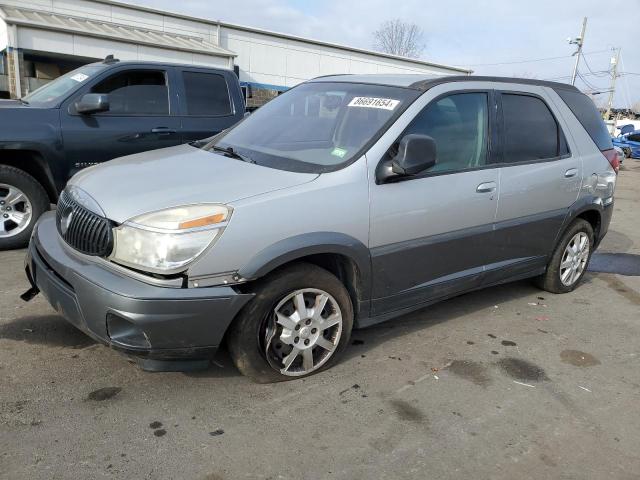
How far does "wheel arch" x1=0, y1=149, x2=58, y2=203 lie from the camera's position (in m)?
5.32

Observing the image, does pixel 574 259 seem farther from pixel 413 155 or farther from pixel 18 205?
pixel 18 205

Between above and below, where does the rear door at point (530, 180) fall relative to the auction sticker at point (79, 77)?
below

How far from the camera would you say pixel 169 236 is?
268cm

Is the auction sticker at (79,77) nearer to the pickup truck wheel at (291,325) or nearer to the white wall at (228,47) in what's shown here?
the pickup truck wheel at (291,325)

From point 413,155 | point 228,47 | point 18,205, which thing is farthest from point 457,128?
point 228,47

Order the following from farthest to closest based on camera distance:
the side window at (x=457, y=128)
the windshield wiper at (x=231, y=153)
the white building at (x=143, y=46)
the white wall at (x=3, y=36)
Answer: the white building at (x=143, y=46) → the white wall at (x=3, y=36) → the side window at (x=457, y=128) → the windshield wiper at (x=231, y=153)

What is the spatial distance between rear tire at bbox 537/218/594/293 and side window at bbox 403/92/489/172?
1.47m

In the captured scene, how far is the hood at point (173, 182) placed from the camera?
2.87m

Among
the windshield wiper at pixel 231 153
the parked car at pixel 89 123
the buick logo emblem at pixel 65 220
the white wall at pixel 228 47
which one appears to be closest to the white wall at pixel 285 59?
the white wall at pixel 228 47

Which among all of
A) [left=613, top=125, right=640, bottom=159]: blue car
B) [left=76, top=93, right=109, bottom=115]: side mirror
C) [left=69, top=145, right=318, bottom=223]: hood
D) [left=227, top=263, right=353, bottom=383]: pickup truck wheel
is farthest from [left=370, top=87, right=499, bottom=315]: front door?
[left=613, top=125, right=640, bottom=159]: blue car

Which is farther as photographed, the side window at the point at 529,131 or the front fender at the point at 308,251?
the side window at the point at 529,131

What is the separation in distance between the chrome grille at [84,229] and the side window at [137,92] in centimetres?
278

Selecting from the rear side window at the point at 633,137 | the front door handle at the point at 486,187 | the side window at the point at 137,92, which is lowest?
the rear side window at the point at 633,137

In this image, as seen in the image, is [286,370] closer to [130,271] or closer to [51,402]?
[130,271]
